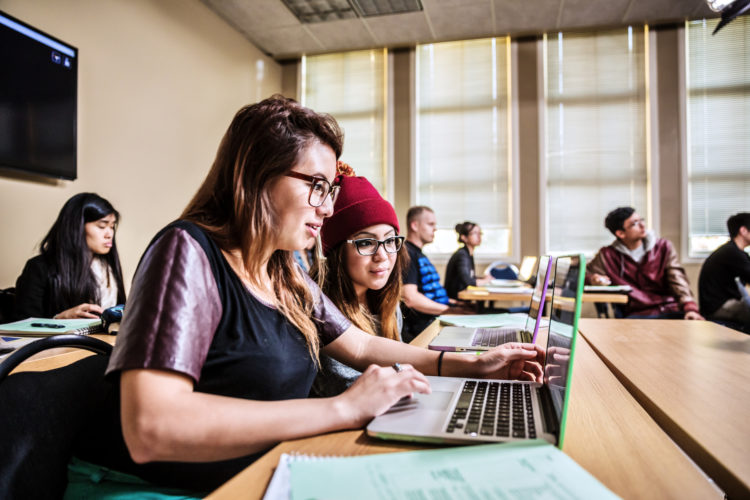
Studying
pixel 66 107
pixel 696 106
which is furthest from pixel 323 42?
pixel 696 106

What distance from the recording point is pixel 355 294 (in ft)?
5.12

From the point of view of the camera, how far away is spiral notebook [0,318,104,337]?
1497 millimetres

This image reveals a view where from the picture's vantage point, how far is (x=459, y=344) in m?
1.50

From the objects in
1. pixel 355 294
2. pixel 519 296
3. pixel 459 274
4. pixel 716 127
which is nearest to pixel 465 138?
pixel 459 274

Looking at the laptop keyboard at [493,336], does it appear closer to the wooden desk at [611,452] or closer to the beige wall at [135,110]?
the wooden desk at [611,452]

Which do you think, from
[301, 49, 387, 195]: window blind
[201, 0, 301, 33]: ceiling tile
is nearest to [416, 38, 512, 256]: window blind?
[301, 49, 387, 195]: window blind

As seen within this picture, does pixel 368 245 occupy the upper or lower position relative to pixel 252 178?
lower

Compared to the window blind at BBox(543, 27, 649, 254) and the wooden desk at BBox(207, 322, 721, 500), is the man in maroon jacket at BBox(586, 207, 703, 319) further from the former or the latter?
the wooden desk at BBox(207, 322, 721, 500)

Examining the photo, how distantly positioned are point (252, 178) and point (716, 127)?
18.8ft

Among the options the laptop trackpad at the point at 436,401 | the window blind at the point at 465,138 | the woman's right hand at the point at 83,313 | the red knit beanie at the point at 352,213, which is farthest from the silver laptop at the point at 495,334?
the window blind at the point at 465,138

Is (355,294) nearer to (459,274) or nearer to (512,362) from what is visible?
(512,362)

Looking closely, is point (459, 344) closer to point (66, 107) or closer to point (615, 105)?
point (66, 107)

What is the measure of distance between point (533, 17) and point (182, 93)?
11.6 feet

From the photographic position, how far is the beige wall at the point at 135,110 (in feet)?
10.1
